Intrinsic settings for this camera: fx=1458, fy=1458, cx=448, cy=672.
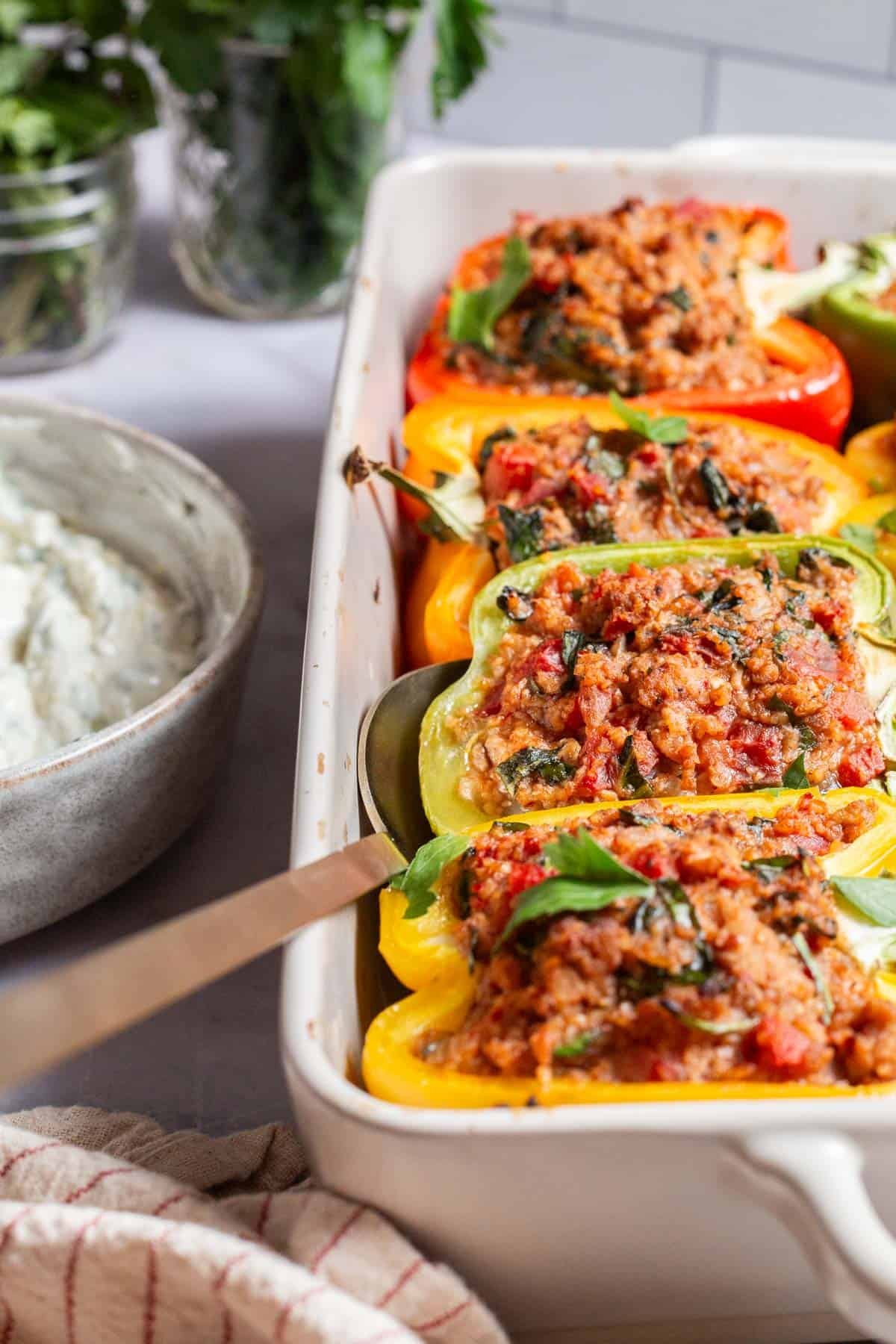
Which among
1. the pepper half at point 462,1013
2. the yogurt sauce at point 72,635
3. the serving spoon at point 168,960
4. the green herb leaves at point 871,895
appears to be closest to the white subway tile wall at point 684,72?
the yogurt sauce at point 72,635

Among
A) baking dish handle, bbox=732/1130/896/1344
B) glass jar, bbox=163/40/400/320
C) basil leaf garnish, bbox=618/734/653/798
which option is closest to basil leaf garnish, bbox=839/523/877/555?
basil leaf garnish, bbox=618/734/653/798

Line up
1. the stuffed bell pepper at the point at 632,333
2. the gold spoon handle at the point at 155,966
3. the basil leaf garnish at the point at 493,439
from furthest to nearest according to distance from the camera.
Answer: the stuffed bell pepper at the point at 632,333, the basil leaf garnish at the point at 493,439, the gold spoon handle at the point at 155,966

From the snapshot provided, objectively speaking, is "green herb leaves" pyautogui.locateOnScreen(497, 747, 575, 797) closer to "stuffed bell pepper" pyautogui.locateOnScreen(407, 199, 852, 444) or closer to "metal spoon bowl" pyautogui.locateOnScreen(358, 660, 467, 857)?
"metal spoon bowl" pyautogui.locateOnScreen(358, 660, 467, 857)

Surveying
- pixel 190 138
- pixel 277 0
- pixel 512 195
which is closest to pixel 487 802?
pixel 512 195

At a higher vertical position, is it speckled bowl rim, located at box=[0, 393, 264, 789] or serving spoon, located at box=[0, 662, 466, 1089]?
serving spoon, located at box=[0, 662, 466, 1089]

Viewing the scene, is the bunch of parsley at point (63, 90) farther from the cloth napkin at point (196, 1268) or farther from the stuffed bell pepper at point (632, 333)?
the cloth napkin at point (196, 1268)

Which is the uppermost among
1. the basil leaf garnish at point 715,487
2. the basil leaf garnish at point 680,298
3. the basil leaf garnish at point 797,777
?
the basil leaf garnish at point 680,298
